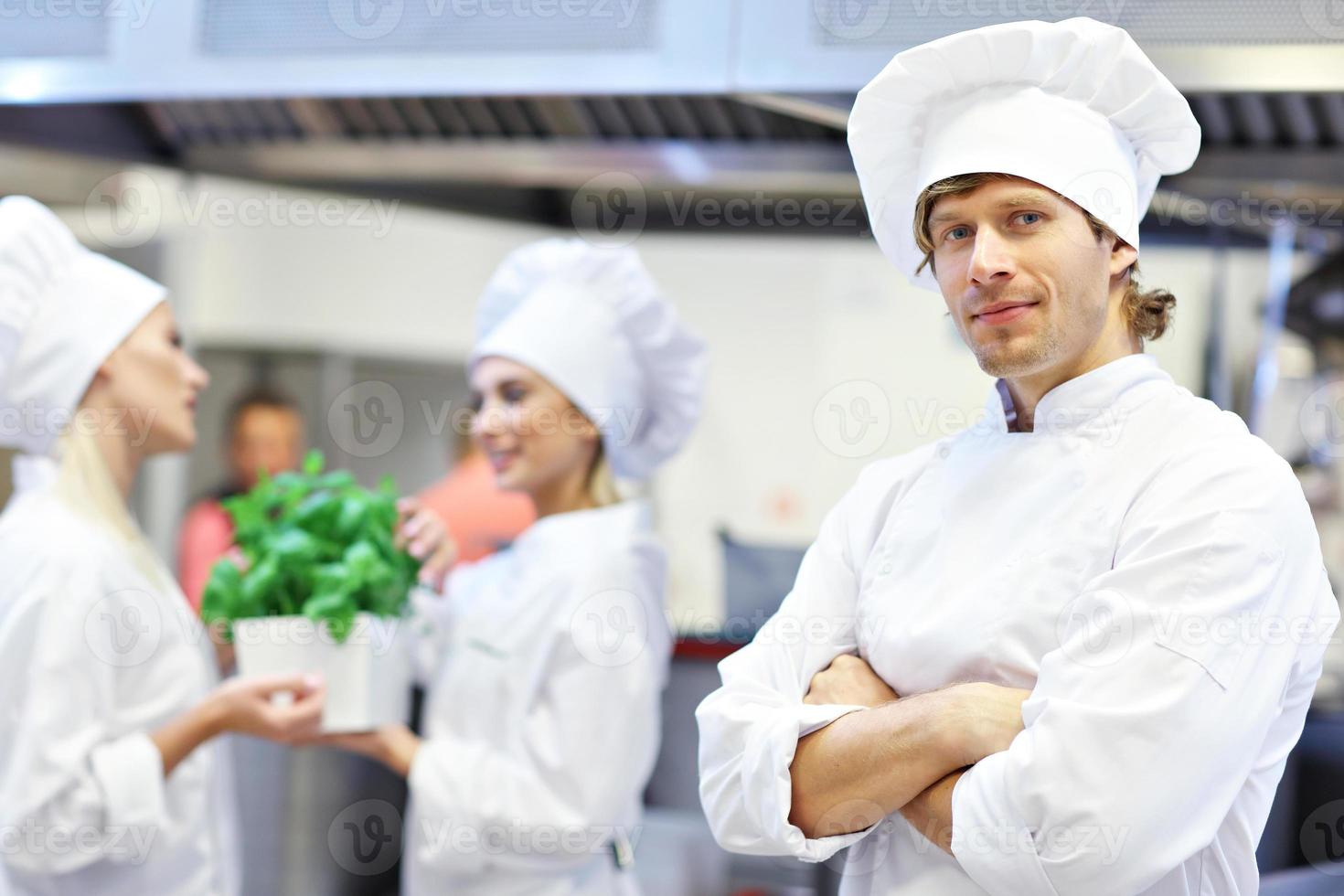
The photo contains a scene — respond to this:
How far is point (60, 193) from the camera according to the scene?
284 cm

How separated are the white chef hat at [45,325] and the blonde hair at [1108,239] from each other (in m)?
1.17

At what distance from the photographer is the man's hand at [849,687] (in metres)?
1.26

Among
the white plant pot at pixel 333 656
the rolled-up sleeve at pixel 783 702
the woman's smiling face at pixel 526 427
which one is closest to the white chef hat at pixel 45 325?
the white plant pot at pixel 333 656

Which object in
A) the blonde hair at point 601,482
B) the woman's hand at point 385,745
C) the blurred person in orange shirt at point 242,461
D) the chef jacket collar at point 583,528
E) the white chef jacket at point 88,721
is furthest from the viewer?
the blurred person in orange shirt at point 242,461

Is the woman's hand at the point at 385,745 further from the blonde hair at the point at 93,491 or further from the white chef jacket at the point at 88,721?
the blonde hair at the point at 93,491

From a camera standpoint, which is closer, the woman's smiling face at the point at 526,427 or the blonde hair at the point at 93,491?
the blonde hair at the point at 93,491

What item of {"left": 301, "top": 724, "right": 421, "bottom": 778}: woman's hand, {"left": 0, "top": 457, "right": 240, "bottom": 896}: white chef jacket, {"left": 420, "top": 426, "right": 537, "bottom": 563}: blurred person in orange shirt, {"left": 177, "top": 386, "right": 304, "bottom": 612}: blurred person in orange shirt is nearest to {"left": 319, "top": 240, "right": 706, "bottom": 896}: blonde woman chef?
{"left": 301, "top": 724, "right": 421, "bottom": 778}: woman's hand

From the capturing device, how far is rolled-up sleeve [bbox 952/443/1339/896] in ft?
3.40

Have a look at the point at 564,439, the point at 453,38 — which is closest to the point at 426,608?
the point at 564,439

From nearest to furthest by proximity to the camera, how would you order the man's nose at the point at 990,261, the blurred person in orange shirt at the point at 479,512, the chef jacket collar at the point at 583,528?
the man's nose at the point at 990,261 < the chef jacket collar at the point at 583,528 < the blurred person in orange shirt at the point at 479,512

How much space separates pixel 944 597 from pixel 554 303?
3.57 ft

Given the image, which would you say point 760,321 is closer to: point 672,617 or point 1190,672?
point 672,617

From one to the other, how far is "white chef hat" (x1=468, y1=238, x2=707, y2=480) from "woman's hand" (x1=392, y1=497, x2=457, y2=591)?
28 centimetres

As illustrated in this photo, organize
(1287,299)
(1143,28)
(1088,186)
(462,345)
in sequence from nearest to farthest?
(1088,186), (1143,28), (1287,299), (462,345)
